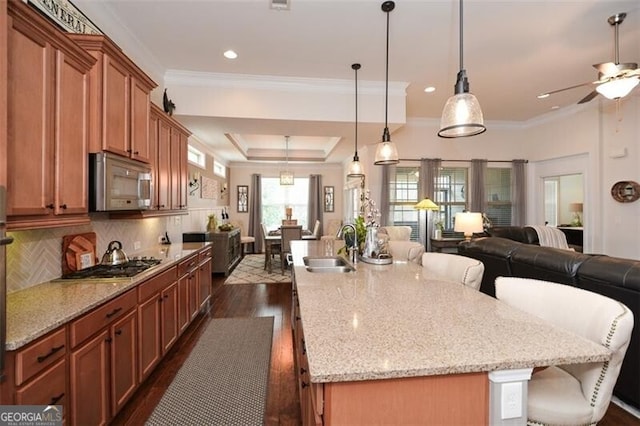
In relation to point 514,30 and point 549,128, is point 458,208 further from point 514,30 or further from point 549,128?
point 514,30

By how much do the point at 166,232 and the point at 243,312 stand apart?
1552mm

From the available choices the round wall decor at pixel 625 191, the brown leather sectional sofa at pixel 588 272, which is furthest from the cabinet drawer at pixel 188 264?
the round wall decor at pixel 625 191

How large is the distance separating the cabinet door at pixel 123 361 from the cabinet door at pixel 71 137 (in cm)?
80

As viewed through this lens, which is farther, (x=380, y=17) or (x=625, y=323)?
(x=380, y=17)

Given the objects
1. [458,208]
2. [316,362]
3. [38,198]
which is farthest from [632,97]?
[38,198]

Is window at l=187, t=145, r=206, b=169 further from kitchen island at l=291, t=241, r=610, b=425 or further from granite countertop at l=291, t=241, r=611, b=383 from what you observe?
kitchen island at l=291, t=241, r=610, b=425

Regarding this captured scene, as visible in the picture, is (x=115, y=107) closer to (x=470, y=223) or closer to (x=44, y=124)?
(x=44, y=124)

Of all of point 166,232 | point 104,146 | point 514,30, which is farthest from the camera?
point 166,232

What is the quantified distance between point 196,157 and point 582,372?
20.1 ft

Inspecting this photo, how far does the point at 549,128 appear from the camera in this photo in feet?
18.8

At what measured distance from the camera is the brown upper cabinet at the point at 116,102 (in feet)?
6.71

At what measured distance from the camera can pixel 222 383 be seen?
7.80 ft

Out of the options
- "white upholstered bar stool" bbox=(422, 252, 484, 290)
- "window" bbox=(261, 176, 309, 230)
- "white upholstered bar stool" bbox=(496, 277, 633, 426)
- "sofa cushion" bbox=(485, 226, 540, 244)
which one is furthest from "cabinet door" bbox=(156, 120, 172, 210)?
"window" bbox=(261, 176, 309, 230)

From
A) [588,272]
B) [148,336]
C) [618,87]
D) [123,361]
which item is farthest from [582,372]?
[618,87]
